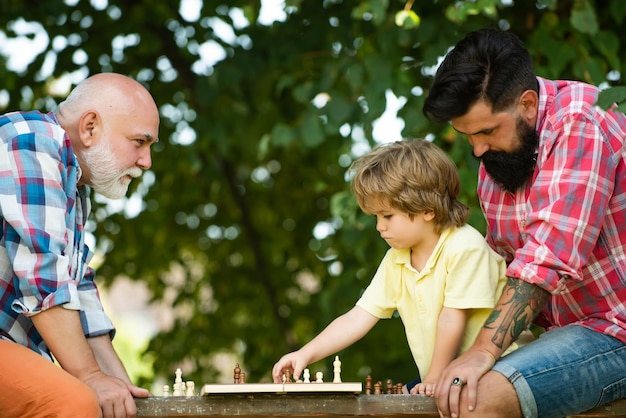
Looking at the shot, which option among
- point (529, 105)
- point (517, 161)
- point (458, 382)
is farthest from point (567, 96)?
point (458, 382)

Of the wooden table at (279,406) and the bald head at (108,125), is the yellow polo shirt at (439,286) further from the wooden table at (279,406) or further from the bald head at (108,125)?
the bald head at (108,125)

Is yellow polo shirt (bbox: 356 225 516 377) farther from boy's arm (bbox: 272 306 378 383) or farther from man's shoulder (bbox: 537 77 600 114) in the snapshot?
man's shoulder (bbox: 537 77 600 114)

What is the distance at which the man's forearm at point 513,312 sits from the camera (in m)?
3.36

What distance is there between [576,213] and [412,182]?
0.57 meters

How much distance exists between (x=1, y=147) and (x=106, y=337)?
0.81m

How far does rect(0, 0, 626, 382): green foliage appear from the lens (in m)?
5.25

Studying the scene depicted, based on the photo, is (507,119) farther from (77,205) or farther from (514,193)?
(77,205)

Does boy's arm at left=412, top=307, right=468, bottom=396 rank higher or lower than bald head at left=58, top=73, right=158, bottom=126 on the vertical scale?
lower

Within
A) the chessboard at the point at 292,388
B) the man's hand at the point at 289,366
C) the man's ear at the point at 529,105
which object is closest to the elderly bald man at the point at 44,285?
the chessboard at the point at 292,388

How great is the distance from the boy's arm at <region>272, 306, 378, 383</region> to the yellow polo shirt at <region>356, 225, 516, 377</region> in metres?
0.05

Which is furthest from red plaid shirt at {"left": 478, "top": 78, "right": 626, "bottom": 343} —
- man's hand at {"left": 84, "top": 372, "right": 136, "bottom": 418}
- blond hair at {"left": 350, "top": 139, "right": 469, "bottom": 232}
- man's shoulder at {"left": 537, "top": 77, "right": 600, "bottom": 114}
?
man's hand at {"left": 84, "top": 372, "right": 136, "bottom": 418}

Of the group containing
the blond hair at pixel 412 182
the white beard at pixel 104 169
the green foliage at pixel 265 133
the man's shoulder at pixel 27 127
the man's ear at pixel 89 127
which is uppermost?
the man's shoulder at pixel 27 127

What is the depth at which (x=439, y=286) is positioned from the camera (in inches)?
143

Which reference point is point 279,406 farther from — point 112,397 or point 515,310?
point 515,310
